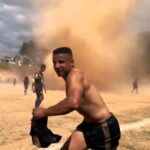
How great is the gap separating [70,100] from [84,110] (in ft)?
1.26

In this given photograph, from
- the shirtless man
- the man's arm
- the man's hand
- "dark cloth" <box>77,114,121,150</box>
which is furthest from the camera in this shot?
"dark cloth" <box>77,114,121,150</box>

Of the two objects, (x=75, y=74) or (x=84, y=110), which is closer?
(x=75, y=74)

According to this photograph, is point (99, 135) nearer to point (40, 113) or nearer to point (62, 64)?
point (40, 113)

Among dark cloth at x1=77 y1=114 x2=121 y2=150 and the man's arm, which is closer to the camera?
the man's arm

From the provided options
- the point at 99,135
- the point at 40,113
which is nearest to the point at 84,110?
the point at 99,135

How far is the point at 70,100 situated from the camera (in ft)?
15.8

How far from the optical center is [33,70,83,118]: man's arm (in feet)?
15.7

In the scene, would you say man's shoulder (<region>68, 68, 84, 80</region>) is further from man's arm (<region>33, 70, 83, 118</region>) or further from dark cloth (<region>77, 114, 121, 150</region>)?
dark cloth (<region>77, 114, 121, 150</region>)

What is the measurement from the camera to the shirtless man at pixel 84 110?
16.1 feet

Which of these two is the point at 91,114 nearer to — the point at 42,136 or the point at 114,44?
the point at 42,136

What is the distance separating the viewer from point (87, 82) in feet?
16.6

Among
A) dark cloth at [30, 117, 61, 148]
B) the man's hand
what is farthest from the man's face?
dark cloth at [30, 117, 61, 148]

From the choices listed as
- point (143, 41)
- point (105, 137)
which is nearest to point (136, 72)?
point (143, 41)

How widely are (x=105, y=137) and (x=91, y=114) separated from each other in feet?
1.01
